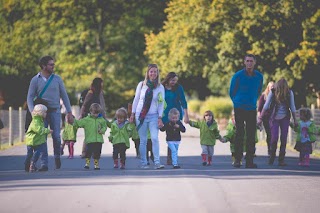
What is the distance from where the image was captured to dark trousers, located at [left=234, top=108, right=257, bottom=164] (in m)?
17.2

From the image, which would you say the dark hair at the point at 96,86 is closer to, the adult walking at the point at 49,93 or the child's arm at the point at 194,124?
the child's arm at the point at 194,124

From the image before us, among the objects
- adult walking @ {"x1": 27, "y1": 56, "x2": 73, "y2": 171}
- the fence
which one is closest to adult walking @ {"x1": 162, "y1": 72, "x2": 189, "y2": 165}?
adult walking @ {"x1": 27, "y1": 56, "x2": 73, "y2": 171}

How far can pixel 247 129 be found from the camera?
1738 cm

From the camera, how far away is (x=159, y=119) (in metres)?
16.5

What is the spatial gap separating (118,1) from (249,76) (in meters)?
53.5

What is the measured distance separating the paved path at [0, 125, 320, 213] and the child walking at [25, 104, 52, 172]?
1.03 feet

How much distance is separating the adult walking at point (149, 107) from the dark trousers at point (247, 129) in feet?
5.25

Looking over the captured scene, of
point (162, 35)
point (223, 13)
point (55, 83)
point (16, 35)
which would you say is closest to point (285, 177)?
point (55, 83)

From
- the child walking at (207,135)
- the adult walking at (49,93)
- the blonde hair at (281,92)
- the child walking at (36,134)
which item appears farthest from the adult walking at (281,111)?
the child walking at (36,134)

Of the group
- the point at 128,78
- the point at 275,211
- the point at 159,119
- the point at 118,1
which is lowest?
the point at 275,211

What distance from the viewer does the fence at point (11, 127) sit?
29406mm

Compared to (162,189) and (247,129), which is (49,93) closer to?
(247,129)

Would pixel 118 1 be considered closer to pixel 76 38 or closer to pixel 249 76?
pixel 76 38

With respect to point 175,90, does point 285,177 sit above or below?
below
